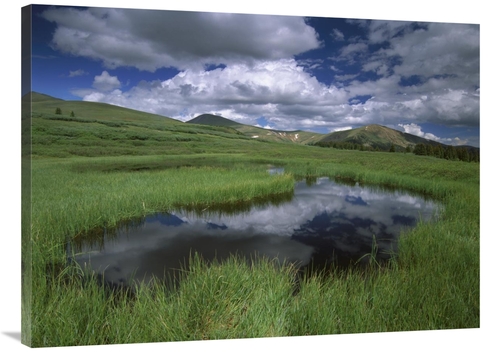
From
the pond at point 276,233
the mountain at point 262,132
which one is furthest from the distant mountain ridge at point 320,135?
the pond at point 276,233

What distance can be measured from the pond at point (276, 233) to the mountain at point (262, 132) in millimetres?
498

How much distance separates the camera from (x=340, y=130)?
16.0 feet

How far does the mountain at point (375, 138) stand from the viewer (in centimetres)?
484

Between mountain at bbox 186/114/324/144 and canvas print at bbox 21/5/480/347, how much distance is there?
0.02 meters

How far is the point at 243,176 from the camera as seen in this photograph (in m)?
4.93

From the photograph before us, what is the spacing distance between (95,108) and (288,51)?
1.98m

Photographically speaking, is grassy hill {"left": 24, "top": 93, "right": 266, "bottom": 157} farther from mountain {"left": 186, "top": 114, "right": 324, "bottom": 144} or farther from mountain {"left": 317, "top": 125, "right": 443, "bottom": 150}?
mountain {"left": 317, "top": 125, "right": 443, "bottom": 150}

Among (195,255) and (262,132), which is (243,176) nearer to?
(262,132)

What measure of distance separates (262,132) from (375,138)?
127 cm

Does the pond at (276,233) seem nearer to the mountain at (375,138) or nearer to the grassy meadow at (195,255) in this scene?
the grassy meadow at (195,255)

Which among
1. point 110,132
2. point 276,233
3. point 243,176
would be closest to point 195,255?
point 276,233

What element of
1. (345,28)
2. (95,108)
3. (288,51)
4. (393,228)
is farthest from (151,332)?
(345,28)

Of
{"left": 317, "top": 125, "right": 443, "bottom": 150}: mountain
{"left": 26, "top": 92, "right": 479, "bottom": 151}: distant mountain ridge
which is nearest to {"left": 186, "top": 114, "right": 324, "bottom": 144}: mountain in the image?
{"left": 26, "top": 92, "right": 479, "bottom": 151}: distant mountain ridge
